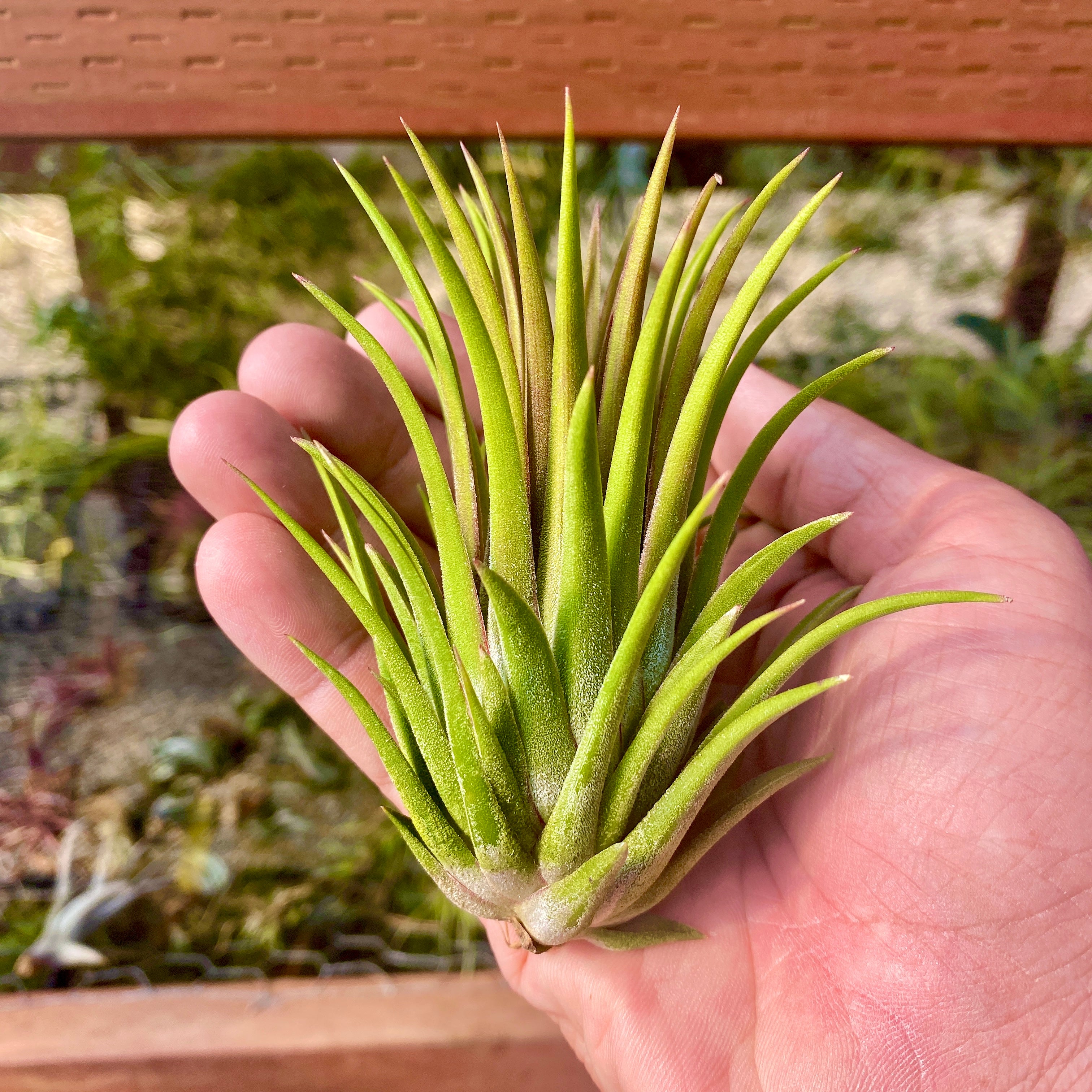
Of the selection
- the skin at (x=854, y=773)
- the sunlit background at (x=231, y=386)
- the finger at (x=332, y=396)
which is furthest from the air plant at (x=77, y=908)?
the finger at (x=332, y=396)

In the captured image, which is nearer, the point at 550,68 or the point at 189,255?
the point at 550,68

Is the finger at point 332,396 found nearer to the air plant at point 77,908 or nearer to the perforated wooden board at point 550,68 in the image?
the perforated wooden board at point 550,68

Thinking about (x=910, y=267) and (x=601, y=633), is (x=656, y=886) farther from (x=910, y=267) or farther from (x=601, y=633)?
(x=910, y=267)

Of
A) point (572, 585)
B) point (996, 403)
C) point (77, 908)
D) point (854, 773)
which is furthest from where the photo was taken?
point (996, 403)

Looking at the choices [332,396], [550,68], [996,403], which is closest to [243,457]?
[332,396]

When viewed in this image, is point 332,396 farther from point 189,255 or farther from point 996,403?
point 996,403

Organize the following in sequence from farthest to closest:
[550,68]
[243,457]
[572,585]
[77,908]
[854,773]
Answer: [77,908]
[550,68]
[243,457]
[854,773]
[572,585]

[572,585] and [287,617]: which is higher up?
[572,585]

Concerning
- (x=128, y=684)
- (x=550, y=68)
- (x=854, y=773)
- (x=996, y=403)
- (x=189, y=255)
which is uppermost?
(x=550, y=68)
